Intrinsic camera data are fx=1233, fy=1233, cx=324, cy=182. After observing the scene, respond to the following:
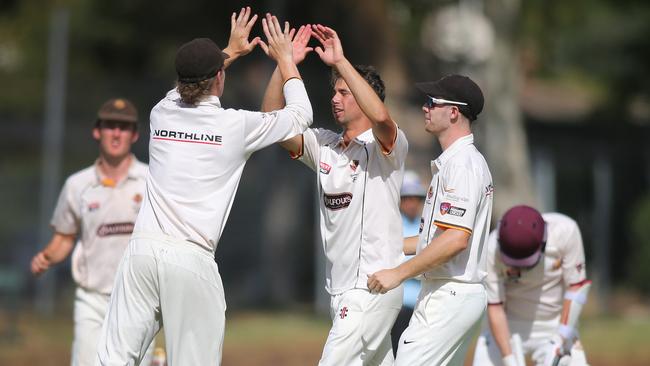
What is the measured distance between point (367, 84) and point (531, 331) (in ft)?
8.89

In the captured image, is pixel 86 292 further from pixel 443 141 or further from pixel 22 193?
pixel 22 193

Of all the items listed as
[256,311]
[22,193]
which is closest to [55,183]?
[22,193]

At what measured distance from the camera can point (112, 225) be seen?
941cm

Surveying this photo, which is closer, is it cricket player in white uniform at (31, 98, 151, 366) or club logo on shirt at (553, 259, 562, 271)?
club logo on shirt at (553, 259, 562, 271)

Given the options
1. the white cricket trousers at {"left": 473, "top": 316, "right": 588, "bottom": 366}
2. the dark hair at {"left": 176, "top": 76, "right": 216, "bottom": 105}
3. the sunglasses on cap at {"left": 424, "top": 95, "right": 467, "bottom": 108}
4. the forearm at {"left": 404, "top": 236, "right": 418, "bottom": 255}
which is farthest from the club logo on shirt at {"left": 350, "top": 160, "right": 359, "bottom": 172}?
the white cricket trousers at {"left": 473, "top": 316, "right": 588, "bottom": 366}

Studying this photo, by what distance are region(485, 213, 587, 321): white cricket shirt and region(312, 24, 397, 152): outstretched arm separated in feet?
5.41

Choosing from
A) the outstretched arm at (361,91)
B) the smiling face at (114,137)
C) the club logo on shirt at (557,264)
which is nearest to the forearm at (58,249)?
the smiling face at (114,137)

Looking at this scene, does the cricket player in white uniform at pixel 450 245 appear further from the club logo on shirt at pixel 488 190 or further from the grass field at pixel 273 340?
the grass field at pixel 273 340

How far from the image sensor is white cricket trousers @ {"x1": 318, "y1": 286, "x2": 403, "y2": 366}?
24.8 feet

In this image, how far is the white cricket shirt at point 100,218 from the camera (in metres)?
9.40

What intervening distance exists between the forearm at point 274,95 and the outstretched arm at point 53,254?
2.53 meters

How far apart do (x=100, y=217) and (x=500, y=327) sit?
3.14 metres

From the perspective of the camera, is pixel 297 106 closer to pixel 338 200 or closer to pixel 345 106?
pixel 345 106

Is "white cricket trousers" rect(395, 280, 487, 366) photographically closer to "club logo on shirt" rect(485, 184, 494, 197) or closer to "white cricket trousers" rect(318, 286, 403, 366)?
"white cricket trousers" rect(318, 286, 403, 366)
